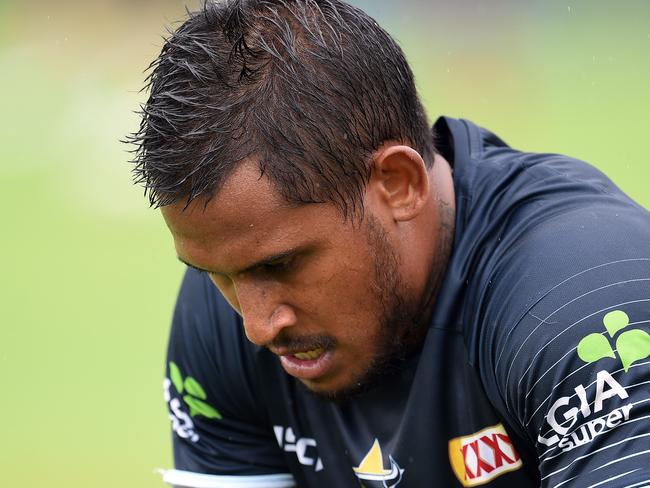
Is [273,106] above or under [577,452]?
above

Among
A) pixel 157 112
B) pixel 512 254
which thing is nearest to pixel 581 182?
pixel 512 254

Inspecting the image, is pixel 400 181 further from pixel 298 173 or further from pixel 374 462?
pixel 374 462

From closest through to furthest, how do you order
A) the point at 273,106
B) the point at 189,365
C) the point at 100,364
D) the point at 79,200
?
1. the point at 273,106
2. the point at 189,365
3. the point at 100,364
4. the point at 79,200

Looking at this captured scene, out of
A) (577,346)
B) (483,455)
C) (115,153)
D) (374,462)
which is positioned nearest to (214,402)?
(374,462)

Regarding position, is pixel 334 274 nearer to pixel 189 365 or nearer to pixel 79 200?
pixel 189 365

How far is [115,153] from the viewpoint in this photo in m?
6.37

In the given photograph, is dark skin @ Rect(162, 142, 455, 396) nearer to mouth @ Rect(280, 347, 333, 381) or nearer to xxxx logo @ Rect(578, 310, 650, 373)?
mouth @ Rect(280, 347, 333, 381)

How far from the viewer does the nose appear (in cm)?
Answer: 194

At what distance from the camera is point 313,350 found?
203 cm

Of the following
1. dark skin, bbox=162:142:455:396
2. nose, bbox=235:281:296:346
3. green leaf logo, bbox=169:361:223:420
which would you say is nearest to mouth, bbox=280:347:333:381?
dark skin, bbox=162:142:455:396

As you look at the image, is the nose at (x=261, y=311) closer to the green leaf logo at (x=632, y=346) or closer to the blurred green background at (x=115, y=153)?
the green leaf logo at (x=632, y=346)

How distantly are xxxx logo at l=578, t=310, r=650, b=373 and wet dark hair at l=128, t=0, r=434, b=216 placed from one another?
48cm

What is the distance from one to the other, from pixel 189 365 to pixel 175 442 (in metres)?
0.23

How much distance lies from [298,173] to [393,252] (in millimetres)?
255
